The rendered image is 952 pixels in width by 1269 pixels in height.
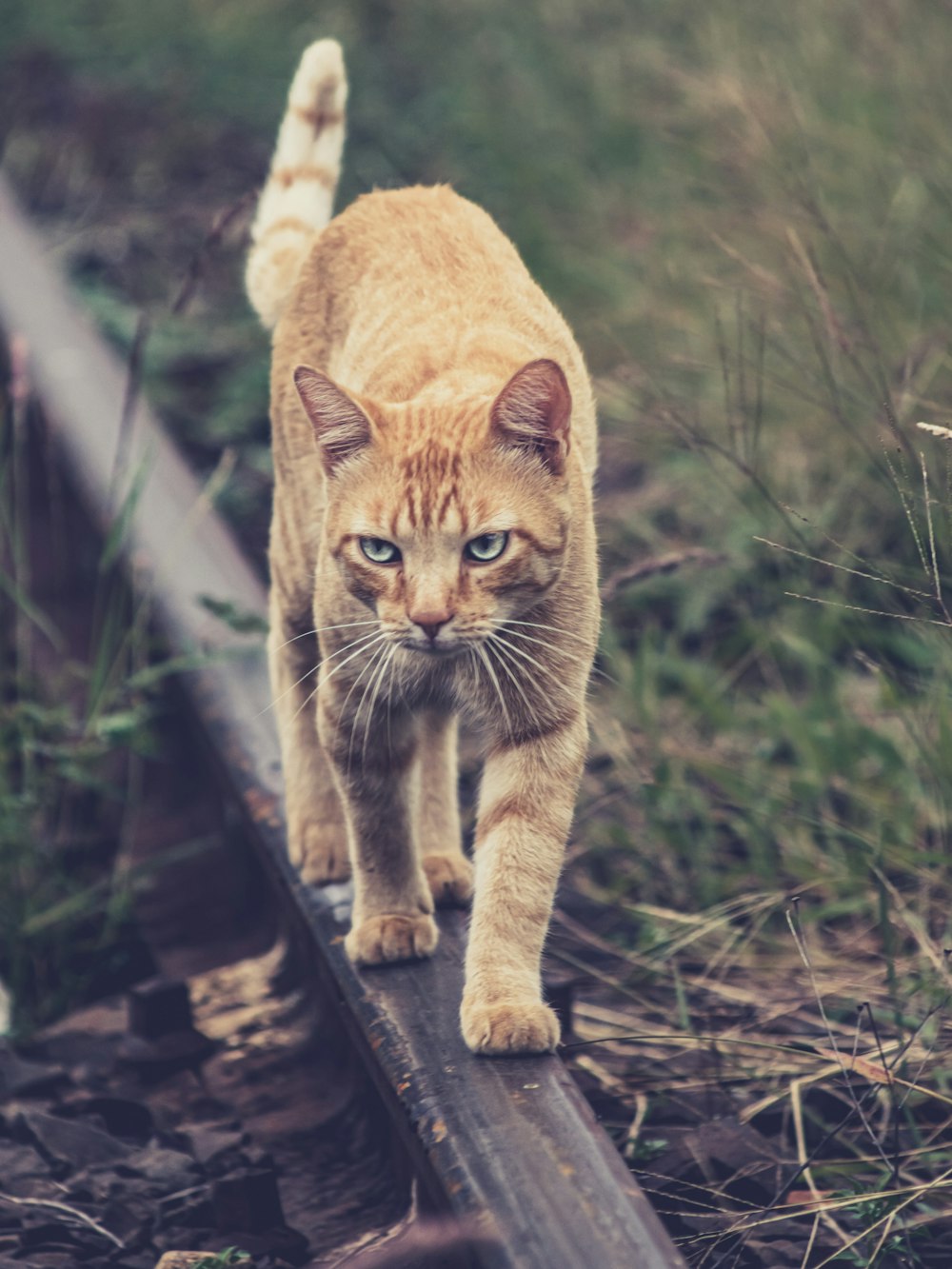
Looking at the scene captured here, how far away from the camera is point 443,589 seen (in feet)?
7.68

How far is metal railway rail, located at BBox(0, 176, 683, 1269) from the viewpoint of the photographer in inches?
70.7

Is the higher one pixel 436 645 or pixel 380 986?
pixel 436 645

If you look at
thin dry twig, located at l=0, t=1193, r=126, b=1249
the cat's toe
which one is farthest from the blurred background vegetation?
thin dry twig, located at l=0, t=1193, r=126, b=1249

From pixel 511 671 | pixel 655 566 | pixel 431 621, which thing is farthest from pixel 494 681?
pixel 655 566

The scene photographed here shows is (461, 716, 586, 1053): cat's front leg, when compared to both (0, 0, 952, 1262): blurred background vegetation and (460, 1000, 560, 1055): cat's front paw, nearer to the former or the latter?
(460, 1000, 560, 1055): cat's front paw

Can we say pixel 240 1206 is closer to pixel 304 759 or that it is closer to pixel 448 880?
pixel 448 880

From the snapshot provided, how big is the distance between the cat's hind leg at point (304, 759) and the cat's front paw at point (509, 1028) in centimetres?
61

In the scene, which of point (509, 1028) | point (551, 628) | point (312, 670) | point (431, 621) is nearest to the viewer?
point (509, 1028)

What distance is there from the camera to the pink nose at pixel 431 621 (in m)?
2.31

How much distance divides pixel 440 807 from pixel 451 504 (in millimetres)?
741

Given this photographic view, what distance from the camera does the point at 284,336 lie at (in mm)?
3109

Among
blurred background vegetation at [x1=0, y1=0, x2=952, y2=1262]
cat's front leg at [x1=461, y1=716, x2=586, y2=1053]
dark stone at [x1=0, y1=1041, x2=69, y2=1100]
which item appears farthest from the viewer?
blurred background vegetation at [x1=0, y1=0, x2=952, y2=1262]

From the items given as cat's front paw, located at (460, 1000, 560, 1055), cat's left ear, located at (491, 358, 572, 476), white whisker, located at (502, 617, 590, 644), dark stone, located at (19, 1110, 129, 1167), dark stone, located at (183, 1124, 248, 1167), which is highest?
cat's left ear, located at (491, 358, 572, 476)

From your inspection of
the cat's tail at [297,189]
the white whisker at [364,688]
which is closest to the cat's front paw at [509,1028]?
the white whisker at [364,688]
